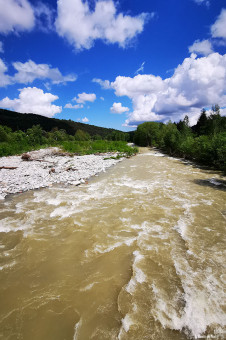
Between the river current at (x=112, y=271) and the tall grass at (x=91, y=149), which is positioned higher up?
the tall grass at (x=91, y=149)

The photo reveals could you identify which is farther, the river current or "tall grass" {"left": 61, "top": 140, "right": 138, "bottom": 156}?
"tall grass" {"left": 61, "top": 140, "right": 138, "bottom": 156}

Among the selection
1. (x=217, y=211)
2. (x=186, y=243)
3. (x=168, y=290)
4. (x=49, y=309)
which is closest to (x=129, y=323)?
(x=168, y=290)

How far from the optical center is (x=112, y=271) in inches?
157

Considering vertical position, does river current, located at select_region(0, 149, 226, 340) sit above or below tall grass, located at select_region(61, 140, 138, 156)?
below

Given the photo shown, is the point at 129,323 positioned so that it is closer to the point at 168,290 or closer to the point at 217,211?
the point at 168,290

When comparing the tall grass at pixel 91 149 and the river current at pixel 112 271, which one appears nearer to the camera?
the river current at pixel 112 271

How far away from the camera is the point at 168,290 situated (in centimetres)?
345

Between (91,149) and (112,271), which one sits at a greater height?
(91,149)

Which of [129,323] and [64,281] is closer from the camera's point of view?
[129,323]

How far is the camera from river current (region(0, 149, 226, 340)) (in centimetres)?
279

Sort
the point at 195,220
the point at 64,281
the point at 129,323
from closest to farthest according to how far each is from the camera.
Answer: the point at 129,323
the point at 64,281
the point at 195,220

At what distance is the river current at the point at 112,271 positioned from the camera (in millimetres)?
2795

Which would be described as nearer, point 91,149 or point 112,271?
point 112,271

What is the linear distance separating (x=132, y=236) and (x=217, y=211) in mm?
4331
